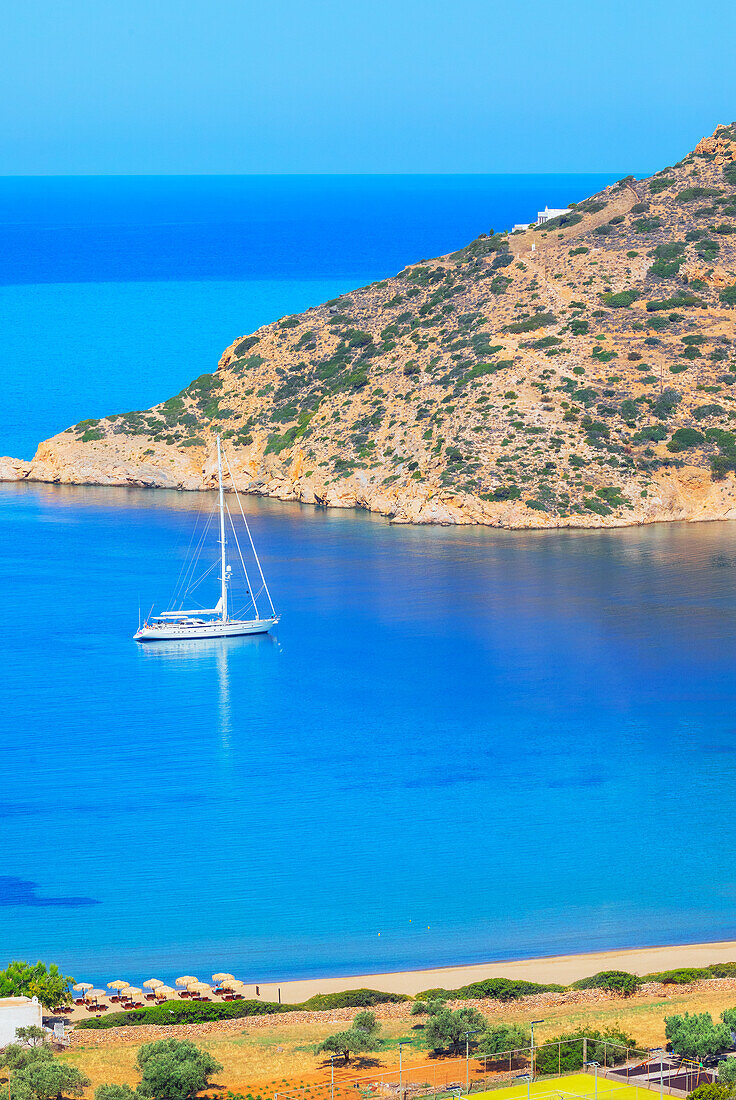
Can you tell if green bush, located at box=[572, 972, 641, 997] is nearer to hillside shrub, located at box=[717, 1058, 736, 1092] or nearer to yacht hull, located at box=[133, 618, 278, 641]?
hillside shrub, located at box=[717, 1058, 736, 1092]

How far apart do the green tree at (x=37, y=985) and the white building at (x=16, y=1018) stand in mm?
1177

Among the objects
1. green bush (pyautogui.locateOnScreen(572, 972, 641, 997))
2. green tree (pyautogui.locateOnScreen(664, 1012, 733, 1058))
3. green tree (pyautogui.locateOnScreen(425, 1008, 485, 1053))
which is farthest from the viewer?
green bush (pyautogui.locateOnScreen(572, 972, 641, 997))

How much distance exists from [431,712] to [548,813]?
1124 centimetres

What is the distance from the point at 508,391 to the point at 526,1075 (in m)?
66.7

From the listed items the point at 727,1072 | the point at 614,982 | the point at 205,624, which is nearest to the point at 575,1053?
the point at 727,1072

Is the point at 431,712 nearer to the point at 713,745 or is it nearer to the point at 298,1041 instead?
the point at 713,745

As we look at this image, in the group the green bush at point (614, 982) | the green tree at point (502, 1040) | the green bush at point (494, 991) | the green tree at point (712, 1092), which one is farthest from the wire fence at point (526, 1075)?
the green bush at point (614, 982)

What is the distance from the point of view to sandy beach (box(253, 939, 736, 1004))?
36.2 m

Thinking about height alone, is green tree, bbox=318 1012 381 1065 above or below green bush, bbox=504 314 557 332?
below

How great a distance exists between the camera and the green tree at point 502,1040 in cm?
2908

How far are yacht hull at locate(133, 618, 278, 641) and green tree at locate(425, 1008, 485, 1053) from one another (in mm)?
39890

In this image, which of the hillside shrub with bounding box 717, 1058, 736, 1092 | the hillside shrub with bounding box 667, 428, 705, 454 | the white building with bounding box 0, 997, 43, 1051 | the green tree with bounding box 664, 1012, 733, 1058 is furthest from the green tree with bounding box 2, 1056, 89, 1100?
the hillside shrub with bounding box 667, 428, 705, 454

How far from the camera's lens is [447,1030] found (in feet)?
97.2

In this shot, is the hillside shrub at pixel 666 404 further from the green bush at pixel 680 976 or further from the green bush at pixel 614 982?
the green bush at pixel 614 982
